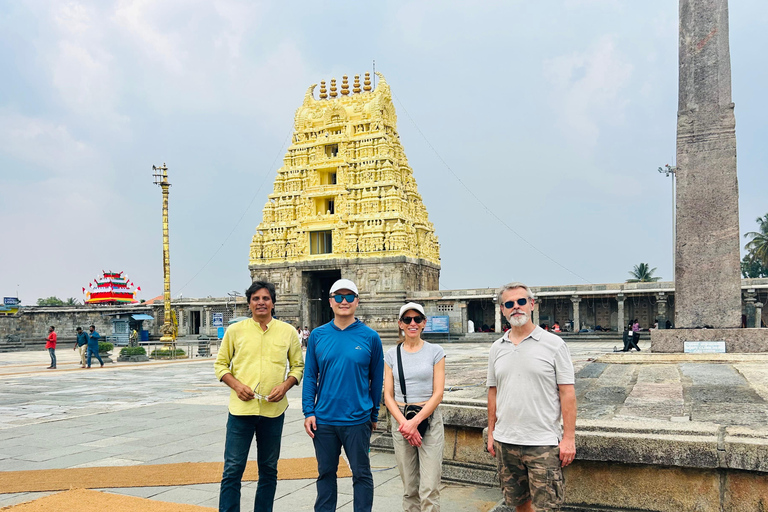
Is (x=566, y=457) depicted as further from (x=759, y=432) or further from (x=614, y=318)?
(x=614, y=318)

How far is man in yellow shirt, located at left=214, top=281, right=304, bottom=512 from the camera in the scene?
412 centimetres

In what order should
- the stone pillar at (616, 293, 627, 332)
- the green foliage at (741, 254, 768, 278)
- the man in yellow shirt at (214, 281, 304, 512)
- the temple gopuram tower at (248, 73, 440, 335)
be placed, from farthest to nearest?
the green foliage at (741, 254, 768, 278) < the temple gopuram tower at (248, 73, 440, 335) < the stone pillar at (616, 293, 627, 332) < the man in yellow shirt at (214, 281, 304, 512)

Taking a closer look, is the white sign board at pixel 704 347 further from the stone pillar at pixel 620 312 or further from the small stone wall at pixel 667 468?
the stone pillar at pixel 620 312

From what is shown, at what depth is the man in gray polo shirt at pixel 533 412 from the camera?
3.40m

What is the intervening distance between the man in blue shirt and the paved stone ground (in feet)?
3.29

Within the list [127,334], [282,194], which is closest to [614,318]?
[282,194]

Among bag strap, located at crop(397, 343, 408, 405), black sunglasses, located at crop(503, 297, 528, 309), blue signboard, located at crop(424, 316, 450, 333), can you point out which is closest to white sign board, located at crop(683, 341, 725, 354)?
bag strap, located at crop(397, 343, 408, 405)

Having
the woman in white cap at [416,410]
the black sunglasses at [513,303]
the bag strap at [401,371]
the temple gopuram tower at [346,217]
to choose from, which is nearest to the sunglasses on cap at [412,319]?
the woman in white cap at [416,410]

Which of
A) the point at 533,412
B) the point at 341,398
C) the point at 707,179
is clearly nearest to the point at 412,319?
the point at 341,398

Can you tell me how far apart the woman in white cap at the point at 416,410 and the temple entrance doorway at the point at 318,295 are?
34.8 m

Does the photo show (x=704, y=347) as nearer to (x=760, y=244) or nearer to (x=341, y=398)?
Answer: (x=341, y=398)

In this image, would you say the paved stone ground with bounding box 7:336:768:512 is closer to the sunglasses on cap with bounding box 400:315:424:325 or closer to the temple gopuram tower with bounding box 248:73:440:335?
the sunglasses on cap with bounding box 400:315:424:325

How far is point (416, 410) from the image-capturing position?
159 inches

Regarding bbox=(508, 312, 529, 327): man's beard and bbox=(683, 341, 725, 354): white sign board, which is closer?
bbox=(508, 312, 529, 327): man's beard
